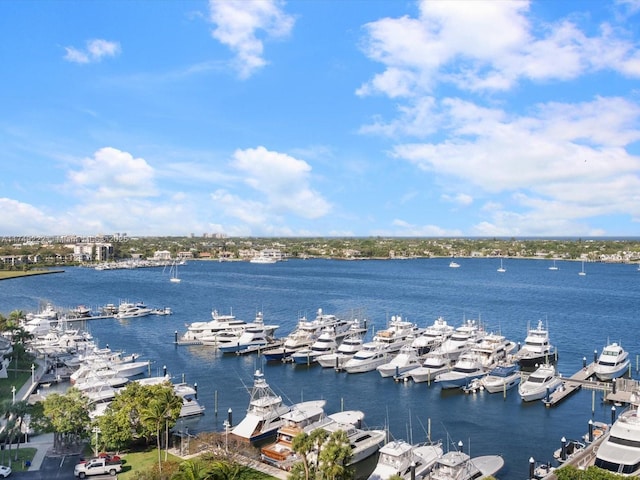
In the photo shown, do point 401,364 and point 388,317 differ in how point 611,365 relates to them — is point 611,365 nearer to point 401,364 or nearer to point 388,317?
point 401,364

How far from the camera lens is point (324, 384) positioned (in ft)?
170

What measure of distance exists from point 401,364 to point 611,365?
20344 millimetres

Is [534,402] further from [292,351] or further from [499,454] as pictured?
[292,351]

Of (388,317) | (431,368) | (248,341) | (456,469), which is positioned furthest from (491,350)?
(388,317)

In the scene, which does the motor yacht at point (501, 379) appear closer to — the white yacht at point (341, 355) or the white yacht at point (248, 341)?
the white yacht at point (341, 355)

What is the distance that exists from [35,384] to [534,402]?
138ft

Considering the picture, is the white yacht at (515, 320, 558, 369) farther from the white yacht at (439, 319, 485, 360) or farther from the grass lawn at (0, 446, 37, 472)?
the grass lawn at (0, 446, 37, 472)

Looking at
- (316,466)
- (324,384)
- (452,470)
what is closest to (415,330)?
(324,384)

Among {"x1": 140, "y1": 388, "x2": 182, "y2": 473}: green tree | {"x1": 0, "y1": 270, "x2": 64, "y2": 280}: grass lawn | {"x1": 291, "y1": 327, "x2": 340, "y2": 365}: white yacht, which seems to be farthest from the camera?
{"x1": 0, "y1": 270, "x2": 64, "y2": 280}: grass lawn

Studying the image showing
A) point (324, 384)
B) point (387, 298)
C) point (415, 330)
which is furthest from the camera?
point (387, 298)

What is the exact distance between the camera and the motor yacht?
1874 inches

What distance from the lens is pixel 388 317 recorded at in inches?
3602

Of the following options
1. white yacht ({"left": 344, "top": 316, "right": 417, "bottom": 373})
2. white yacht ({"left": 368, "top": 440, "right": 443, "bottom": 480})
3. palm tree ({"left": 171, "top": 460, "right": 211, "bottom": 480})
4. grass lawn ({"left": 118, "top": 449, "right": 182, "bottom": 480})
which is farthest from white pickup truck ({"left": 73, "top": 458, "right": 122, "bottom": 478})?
white yacht ({"left": 344, "top": 316, "right": 417, "bottom": 373})

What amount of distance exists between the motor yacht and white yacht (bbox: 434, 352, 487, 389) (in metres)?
0.99
